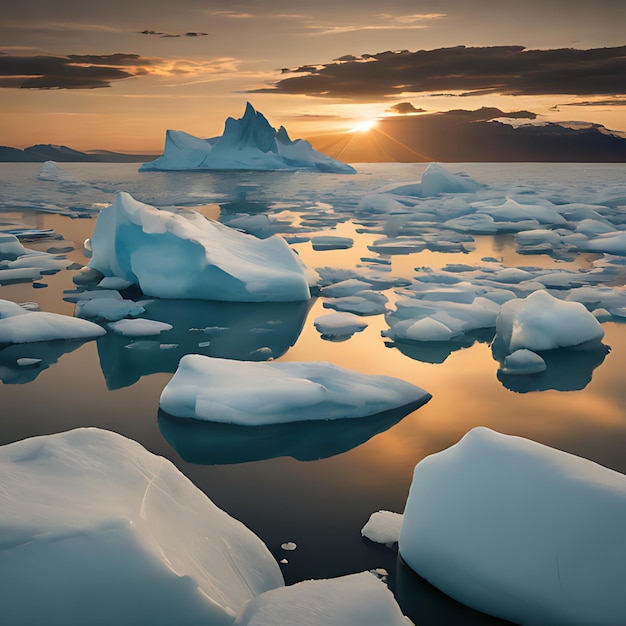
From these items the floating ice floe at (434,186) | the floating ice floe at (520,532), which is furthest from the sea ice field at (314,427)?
the floating ice floe at (434,186)

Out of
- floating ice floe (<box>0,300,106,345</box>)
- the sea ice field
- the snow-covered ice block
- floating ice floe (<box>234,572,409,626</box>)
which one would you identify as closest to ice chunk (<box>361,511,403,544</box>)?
the sea ice field

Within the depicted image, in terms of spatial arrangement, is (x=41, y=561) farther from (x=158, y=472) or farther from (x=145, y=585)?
(x=158, y=472)

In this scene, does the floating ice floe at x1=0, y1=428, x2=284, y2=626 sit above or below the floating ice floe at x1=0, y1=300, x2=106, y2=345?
above

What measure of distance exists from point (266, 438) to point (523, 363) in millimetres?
2448

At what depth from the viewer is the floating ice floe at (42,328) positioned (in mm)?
6516

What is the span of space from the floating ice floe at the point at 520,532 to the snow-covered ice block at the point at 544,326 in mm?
3372

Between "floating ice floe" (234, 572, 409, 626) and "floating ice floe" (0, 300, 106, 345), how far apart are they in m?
4.76

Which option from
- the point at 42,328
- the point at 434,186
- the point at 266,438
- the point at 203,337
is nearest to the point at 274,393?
the point at 266,438

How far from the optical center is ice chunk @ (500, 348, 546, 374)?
5695mm

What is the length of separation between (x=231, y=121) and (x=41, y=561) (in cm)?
4604

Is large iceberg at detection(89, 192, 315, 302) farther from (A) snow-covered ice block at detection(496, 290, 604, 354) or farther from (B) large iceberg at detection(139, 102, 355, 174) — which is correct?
(B) large iceberg at detection(139, 102, 355, 174)

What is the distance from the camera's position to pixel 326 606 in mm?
2355

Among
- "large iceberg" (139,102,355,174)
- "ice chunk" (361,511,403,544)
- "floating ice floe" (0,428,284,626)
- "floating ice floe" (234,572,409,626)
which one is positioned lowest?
"large iceberg" (139,102,355,174)

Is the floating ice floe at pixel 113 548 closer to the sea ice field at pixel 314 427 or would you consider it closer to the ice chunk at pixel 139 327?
the sea ice field at pixel 314 427
